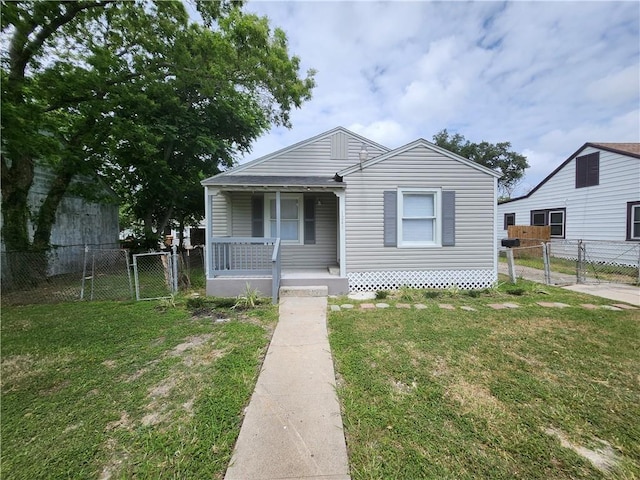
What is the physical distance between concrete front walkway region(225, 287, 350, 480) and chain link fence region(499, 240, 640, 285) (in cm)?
706

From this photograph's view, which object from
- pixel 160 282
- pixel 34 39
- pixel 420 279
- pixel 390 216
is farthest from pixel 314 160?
pixel 34 39

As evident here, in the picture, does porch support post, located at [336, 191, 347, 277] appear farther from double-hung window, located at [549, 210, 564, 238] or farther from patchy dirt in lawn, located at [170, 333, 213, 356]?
double-hung window, located at [549, 210, 564, 238]

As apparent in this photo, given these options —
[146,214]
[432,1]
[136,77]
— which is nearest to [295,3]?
[432,1]

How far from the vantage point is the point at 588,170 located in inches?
456

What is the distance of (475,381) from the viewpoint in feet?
9.69

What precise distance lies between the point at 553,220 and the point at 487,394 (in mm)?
14721

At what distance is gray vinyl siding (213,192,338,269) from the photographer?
339 inches

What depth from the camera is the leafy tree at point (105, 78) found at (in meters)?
6.09

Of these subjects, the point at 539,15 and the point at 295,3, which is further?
the point at 295,3

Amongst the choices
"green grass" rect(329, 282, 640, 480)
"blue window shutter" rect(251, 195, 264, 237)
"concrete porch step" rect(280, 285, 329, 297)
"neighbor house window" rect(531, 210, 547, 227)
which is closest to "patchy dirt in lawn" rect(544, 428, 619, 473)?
"green grass" rect(329, 282, 640, 480)

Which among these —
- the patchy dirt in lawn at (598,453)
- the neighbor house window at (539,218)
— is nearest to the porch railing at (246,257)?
the patchy dirt in lawn at (598,453)

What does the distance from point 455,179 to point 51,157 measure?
955cm

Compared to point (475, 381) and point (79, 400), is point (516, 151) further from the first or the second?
point (79, 400)

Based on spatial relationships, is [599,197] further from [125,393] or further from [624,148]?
[125,393]
